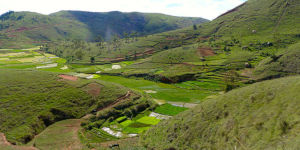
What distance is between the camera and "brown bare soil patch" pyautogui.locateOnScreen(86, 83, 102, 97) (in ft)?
201

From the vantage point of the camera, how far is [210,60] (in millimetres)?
129250

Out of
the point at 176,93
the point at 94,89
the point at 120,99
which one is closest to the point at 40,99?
the point at 94,89

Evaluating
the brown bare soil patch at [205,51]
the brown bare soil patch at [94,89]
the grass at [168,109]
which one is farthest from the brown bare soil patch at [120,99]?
the brown bare soil patch at [205,51]

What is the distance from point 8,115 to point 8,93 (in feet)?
35.9

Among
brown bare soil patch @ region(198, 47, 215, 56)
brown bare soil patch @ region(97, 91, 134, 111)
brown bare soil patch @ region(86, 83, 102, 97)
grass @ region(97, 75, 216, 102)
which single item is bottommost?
grass @ region(97, 75, 216, 102)

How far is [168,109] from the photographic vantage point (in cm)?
6072

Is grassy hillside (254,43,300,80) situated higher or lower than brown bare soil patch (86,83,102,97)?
higher

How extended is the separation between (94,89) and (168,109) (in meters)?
27.2

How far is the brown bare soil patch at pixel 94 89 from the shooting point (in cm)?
6140

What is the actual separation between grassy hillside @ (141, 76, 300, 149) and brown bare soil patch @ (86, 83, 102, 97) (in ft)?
106

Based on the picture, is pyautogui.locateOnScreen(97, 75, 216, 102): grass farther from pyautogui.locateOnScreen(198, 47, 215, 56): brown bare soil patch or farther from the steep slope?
the steep slope

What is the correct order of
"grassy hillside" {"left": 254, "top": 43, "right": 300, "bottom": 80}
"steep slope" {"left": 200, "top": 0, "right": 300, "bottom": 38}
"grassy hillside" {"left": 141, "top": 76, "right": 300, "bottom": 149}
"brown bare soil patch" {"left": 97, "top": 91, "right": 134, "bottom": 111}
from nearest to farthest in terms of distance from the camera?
"grassy hillside" {"left": 141, "top": 76, "right": 300, "bottom": 149}, "brown bare soil patch" {"left": 97, "top": 91, "right": 134, "bottom": 111}, "grassy hillside" {"left": 254, "top": 43, "right": 300, "bottom": 80}, "steep slope" {"left": 200, "top": 0, "right": 300, "bottom": 38}

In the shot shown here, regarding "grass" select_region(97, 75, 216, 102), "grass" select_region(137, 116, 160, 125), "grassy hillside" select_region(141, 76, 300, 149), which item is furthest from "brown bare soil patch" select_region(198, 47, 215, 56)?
"grassy hillside" select_region(141, 76, 300, 149)

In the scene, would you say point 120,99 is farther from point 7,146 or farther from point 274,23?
point 274,23
